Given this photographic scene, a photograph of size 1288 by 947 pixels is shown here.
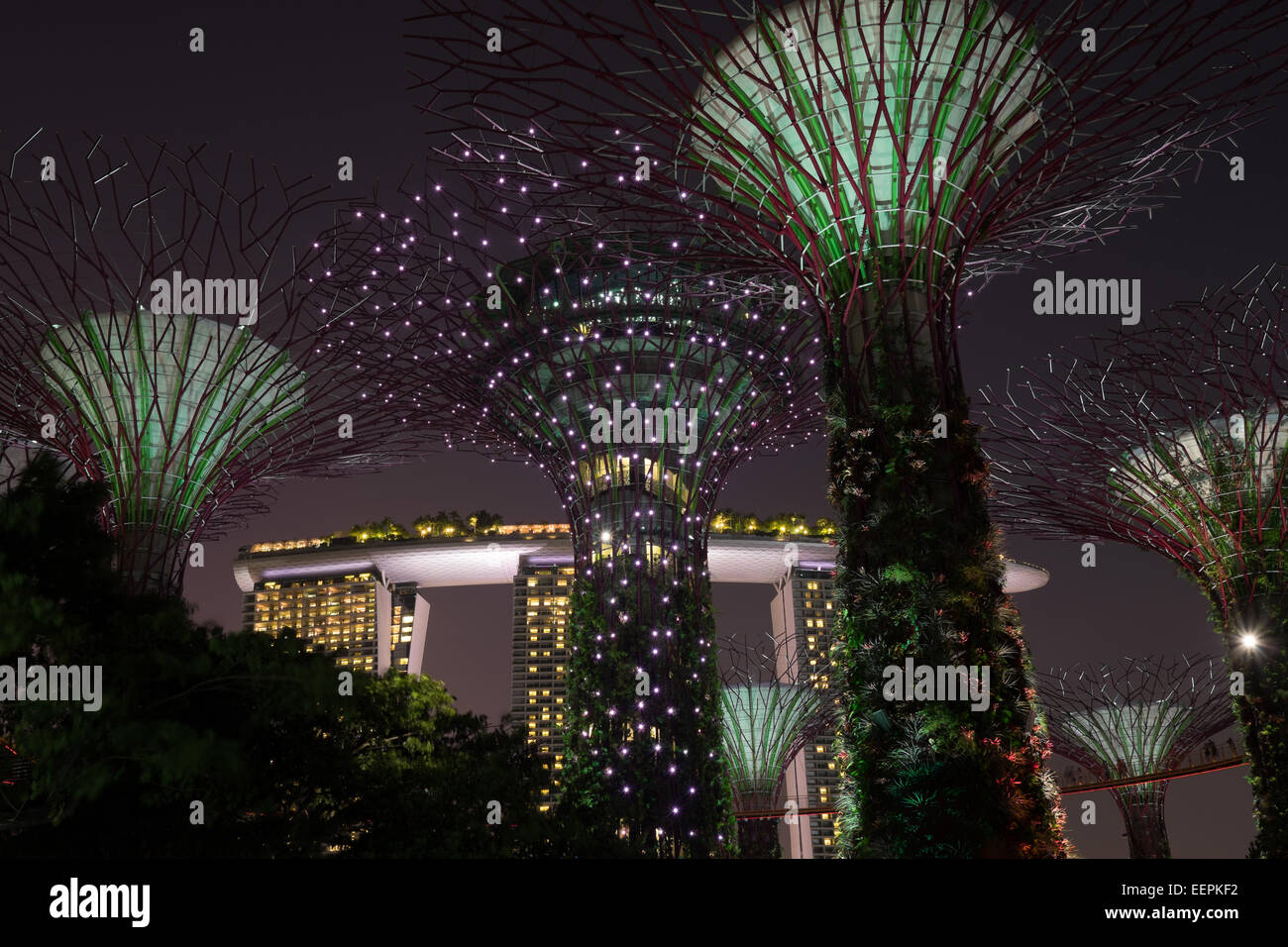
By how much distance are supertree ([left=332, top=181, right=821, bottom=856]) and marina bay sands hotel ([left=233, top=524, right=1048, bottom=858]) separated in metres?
38.9

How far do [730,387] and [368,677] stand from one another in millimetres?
8961

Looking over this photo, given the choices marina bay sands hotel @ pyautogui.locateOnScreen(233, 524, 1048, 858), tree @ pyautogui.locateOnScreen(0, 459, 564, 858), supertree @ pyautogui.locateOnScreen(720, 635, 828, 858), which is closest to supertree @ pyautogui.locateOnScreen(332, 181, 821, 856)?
tree @ pyautogui.locateOnScreen(0, 459, 564, 858)

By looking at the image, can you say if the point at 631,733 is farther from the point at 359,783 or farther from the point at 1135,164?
the point at 1135,164

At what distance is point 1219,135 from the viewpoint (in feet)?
38.7

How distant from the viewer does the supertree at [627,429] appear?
17.9m

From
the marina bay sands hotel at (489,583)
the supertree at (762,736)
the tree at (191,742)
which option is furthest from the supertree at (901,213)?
the marina bay sands hotel at (489,583)

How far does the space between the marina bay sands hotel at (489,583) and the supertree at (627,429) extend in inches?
1531

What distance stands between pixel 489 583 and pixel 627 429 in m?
49.3

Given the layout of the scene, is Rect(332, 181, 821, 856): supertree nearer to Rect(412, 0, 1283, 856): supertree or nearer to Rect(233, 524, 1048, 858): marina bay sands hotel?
Rect(412, 0, 1283, 856): supertree

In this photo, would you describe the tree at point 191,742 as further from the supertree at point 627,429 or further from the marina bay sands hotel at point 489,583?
the marina bay sands hotel at point 489,583

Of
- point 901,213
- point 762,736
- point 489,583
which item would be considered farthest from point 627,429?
point 489,583

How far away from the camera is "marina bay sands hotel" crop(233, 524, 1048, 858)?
60.0m

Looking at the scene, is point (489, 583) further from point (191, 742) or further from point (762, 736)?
point (191, 742)
